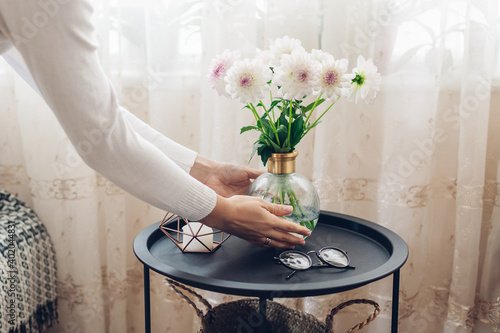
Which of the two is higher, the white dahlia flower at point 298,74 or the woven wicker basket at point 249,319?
the white dahlia flower at point 298,74

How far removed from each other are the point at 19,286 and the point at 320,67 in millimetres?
1021

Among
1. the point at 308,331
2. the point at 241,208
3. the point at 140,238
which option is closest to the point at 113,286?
the point at 140,238

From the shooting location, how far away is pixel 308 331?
1.08m

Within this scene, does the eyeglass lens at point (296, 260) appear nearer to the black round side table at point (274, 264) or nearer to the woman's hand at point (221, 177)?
the black round side table at point (274, 264)

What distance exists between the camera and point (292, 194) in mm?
966

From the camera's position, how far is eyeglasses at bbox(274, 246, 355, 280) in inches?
35.8

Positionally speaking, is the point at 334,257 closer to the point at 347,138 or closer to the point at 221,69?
the point at 221,69

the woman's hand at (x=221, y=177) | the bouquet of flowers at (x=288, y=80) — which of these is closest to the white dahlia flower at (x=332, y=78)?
the bouquet of flowers at (x=288, y=80)

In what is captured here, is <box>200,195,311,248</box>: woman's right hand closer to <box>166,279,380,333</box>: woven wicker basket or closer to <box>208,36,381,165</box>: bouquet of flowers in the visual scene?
<box>208,36,381,165</box>: bouquet of flowers

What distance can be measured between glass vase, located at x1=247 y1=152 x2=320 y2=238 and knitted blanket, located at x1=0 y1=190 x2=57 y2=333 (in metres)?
0.72

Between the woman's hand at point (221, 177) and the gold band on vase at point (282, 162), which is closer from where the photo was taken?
the gold band on vase at point (282, 162)

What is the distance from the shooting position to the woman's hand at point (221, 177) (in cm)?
117

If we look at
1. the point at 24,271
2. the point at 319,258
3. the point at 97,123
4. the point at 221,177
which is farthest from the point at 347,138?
the point at 24,271

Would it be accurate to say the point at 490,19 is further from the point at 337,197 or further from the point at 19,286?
the point at 19,286
